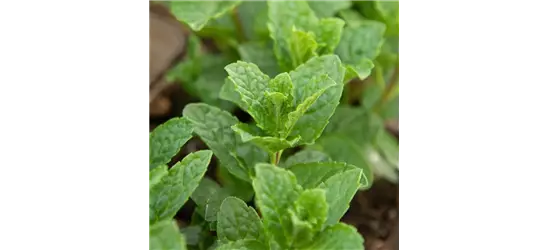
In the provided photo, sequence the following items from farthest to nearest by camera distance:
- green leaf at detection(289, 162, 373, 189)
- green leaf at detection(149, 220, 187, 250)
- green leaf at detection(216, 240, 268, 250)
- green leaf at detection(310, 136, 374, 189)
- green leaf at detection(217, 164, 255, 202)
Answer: green leaf at detection(310, 136, 374, 189)
green leaf at detection(217, 164, 255, 202)
green leaf at detection(289, 162, 373, 189)
green leaf at detection(216, 240, 268, 250)
green leaf at detection(149, 220, 187, 250)

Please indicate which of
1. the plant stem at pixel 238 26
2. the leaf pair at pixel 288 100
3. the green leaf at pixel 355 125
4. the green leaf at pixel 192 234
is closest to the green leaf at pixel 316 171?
the leaf pair at pixel 288 100

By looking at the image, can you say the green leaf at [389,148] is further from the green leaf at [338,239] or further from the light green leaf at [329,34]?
the green leaf at [338,239]

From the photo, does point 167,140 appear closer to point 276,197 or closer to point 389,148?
point 276,197

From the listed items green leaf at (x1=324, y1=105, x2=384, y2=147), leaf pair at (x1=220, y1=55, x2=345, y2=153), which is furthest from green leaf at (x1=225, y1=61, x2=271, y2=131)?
green leaf at (x1=324, y1=105, x2=384, y2=147)

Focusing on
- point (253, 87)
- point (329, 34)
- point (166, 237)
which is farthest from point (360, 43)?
point (166, 237)

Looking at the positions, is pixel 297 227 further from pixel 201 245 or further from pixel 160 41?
pixel 160 41

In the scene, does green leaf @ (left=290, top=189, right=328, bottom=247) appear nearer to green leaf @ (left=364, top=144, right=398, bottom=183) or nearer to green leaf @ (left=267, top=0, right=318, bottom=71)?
green leaf @ (left=267, top=0, right=318, bottom=71)

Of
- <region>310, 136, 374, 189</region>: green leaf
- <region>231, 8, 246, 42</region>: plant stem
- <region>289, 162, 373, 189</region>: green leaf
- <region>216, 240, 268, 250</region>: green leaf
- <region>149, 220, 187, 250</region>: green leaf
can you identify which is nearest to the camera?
<region>149, 220, 187, 250</region>: green leaf
